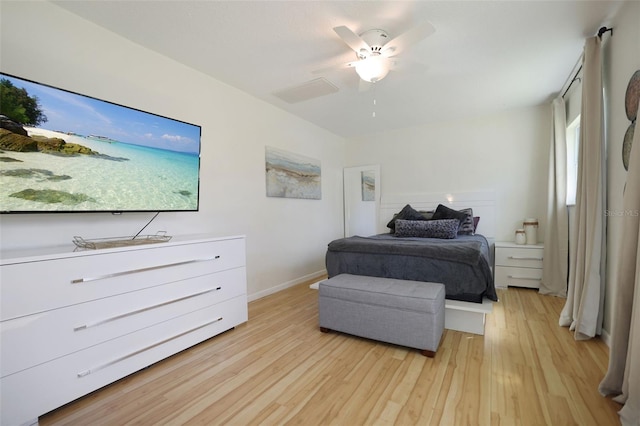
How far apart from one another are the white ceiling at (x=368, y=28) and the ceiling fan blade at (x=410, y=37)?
17cm

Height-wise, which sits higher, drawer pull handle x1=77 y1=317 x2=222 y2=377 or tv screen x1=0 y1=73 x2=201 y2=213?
tv screen x1=0 y1=73 x2=201 y2=213

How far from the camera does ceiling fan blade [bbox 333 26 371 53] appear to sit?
1.80m

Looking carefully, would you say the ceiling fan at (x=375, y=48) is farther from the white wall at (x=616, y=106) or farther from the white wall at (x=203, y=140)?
the white wall at (x=203, y=140)

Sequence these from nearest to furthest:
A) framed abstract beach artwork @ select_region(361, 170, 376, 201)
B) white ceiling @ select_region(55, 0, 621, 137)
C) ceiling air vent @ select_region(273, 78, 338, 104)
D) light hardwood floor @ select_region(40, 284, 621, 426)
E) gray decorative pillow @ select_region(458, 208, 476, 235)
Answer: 1. light hardwood floor @ select_region(40, 284, 621, 426)
2. white ceiling @ select_region(55, 0, 621, 137)
3. ceiling air vent @ select_region(273, 78, 338, 104)
4. gray decorative pillow @ select_region(458, 208, 476, 235)
5. framed abstract beach artwork @ select_region(361, 170, 376, 201)

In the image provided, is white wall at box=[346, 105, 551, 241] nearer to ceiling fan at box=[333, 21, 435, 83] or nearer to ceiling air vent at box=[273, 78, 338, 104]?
ceiling air vent at box=[273, 78, 338, 104]

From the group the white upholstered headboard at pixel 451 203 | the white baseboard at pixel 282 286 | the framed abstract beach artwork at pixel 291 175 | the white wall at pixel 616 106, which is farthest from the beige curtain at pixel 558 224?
the framed abstract beach artwork at pixel 291 175

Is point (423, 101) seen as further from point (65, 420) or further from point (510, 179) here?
point (65, 420)

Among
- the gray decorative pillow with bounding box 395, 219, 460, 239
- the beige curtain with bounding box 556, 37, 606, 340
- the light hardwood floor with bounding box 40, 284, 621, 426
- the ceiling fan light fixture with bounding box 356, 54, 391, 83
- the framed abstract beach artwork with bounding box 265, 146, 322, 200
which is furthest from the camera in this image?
the framed abstract beach artwork with bounding box 265, 146, 322, 200

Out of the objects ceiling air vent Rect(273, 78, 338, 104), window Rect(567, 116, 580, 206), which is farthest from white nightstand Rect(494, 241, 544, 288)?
ceiling air vent Rect(273, 78, 338, 104)

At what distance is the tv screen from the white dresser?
37 centimetres

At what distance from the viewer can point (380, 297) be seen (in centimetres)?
209

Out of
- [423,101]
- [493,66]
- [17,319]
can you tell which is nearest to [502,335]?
[493,66]

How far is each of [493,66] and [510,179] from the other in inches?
74.8

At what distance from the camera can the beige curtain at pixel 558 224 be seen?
10.5 feet
